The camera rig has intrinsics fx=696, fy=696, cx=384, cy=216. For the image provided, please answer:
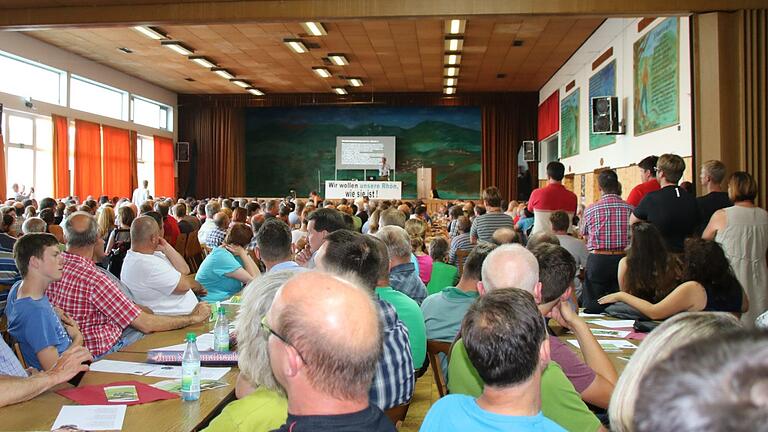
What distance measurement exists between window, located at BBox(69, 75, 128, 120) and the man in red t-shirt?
14460 millimetres

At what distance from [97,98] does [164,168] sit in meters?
4.45

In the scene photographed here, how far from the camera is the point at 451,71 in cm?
1831

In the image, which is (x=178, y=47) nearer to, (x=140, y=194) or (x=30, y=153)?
(x=30, y=153)

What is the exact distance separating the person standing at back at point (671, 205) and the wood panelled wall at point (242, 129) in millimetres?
16602

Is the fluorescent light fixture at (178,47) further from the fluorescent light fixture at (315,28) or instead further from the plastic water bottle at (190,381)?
→ the plastic water bottle at (190,381)

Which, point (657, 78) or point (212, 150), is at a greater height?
point (212, 150)

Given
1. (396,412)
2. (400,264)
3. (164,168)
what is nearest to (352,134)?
(164,168)

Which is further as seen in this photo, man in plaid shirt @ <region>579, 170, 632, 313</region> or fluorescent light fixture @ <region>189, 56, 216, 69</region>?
fluorescent light fixture @ <region>189, 56, 216, 69</region>

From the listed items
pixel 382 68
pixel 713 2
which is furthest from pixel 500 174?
pixel 713 2

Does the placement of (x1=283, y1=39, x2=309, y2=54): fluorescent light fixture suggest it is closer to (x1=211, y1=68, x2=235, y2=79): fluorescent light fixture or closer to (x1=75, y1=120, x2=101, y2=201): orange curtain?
(x1=211, y1=68, x2=235, y2=79): fluorescent light fixture

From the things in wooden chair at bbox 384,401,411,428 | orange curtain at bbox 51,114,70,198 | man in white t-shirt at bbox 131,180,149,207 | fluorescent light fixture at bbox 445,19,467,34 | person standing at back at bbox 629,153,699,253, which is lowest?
wooden chair at bbox 384,401,411,428

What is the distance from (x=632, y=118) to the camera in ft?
38.0

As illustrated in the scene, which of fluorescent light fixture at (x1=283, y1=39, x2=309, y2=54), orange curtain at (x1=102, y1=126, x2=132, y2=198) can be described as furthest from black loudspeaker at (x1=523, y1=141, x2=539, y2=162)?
orange curtain at (x1=102, y1=126, x2=132, y2=198)

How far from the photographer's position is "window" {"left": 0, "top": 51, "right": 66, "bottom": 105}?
47.5 ft
